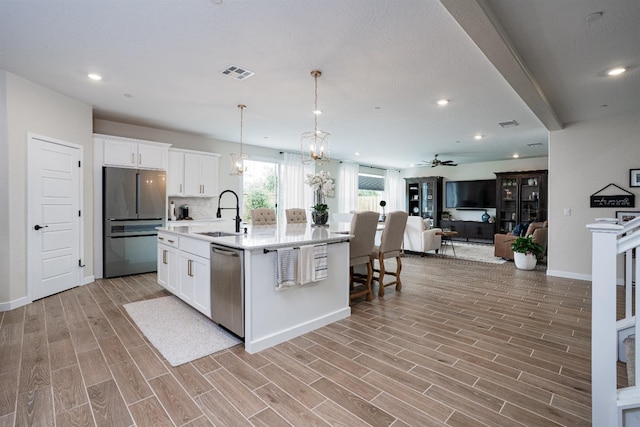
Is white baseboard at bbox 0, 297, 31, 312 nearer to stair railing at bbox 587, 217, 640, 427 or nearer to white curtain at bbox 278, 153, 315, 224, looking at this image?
white curtain at bbox 278, 153, 315, 224

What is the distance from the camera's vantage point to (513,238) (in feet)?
20.6

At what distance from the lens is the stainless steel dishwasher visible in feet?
8.11

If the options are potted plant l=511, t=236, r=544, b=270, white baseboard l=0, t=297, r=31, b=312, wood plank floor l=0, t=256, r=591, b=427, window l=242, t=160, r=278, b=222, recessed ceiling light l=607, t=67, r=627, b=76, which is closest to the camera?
wood plank floor l=0, t=256, r=591, b=427

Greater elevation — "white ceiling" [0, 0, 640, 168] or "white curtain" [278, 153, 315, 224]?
"white ceiling" [0, 0, 640, 168]

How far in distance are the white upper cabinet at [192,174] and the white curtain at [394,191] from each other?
22.1 feet

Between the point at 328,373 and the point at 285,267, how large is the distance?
87 centimetres

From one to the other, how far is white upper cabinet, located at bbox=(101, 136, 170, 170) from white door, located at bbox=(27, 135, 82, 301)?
487 mm

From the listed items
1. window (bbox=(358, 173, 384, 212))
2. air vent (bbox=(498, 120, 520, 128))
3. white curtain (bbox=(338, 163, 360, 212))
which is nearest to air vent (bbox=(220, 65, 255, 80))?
air vent (bbox=(498, 120, 520, 128))

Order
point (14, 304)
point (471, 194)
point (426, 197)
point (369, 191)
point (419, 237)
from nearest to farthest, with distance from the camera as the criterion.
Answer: point (14, 304), point (419, 237), point (471, 194), point (426, 197), point (369, 191)

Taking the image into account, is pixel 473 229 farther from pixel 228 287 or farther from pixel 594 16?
pixel 228 287

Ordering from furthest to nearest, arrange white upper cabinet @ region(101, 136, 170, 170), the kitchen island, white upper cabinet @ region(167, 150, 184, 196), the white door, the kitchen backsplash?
the kitchen backsplash, white upper cabinet @ region(167, 150, 184, 196), white upper cabinet @ region(101, 136, 170, 170), the white door, the kitchen island

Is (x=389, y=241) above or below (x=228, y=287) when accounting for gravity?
above

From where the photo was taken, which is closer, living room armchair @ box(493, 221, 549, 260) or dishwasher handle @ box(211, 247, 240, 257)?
dishwasher handle @ box(211, 247, 240, 257)

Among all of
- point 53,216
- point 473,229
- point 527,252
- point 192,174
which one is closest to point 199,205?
point 192,174
